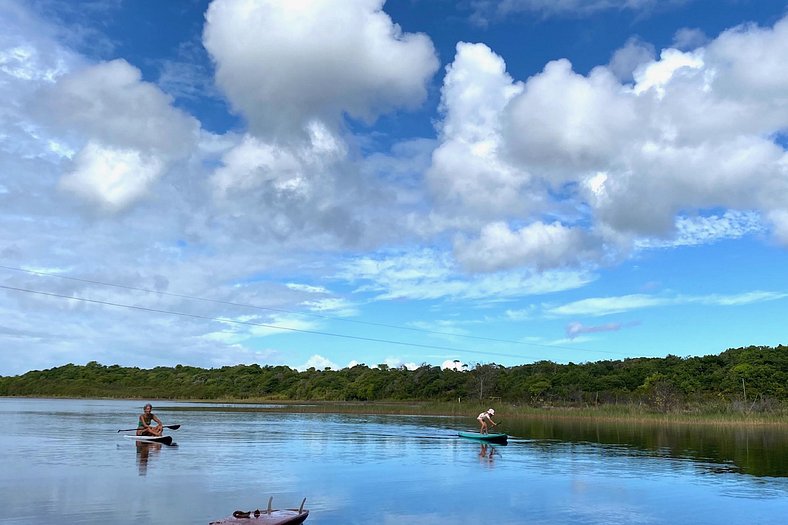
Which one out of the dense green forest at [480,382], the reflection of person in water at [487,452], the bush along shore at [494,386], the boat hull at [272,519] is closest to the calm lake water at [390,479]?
the reflection of person in water at [487,452]

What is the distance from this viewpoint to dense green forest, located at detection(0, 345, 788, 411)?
77.4 m

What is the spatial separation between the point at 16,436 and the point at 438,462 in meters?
23.3

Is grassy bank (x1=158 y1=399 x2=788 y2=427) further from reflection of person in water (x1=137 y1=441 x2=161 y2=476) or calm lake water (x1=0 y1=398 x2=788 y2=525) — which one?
Result: reflection of person in water (x1=137 y1=441 x2=161 y2=476)

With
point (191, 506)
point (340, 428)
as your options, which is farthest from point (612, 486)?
point (340, 428)

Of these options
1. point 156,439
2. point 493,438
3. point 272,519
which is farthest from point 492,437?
point 272,519

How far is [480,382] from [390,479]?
7465cm

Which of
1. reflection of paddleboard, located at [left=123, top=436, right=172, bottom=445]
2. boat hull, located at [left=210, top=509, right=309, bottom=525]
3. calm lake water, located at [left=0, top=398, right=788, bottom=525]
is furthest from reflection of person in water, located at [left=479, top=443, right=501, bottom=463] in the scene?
boat hull, located at [left=210, top=509, right=309, bottom=525]

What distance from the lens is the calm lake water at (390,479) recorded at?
57.6 feet

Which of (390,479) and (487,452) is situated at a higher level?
(487,452)

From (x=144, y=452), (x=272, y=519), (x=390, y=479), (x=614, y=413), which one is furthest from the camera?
(x=614, y=413)

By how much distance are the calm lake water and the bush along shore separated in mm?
21435

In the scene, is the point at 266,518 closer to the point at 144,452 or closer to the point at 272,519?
the point at 272,519

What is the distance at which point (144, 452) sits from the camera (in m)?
30.2

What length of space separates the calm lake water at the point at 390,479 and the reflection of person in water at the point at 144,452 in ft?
0.37
